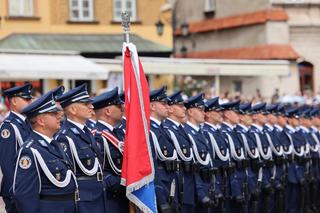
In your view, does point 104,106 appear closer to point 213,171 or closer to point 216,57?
point 213,171

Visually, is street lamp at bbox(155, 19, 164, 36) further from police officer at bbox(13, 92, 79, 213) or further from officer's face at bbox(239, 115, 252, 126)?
police officer at bbox(13, 92, 79, 213)

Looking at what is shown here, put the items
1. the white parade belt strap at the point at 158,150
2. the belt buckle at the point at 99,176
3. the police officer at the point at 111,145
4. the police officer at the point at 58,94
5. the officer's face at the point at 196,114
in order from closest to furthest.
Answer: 1. the police officer at the point at 58,94
2. the belt buckle at the point at 99,176
3. the police officer at the point at 111,145
4. the white parade belt strap at the point at 158,150
5. the officer's face at the point at 196,114

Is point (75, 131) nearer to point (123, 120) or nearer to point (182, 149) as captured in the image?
point (123, 120)

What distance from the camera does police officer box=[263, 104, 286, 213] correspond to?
11.3 m

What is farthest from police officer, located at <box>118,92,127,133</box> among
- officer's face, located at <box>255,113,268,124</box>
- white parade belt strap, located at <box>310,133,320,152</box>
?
white parade belt strap, located at <box>310,133,320,152</box>

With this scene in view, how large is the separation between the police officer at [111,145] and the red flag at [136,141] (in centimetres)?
19

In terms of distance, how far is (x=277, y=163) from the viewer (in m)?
11.4

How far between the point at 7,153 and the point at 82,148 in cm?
125

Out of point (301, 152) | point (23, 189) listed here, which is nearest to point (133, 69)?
point (23, 189)

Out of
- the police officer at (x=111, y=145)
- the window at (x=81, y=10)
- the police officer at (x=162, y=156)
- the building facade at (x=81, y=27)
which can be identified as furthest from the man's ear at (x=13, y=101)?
the window at (x=81, y=10)

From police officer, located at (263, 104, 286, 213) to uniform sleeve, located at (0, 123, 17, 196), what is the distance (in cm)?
413

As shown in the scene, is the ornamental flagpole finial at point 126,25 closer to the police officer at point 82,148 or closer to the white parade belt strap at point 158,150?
the police officer at point 82,148

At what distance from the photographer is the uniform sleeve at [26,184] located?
6426 millimetres

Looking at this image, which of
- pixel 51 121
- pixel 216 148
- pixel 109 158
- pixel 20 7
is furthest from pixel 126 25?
pixel 20 7
